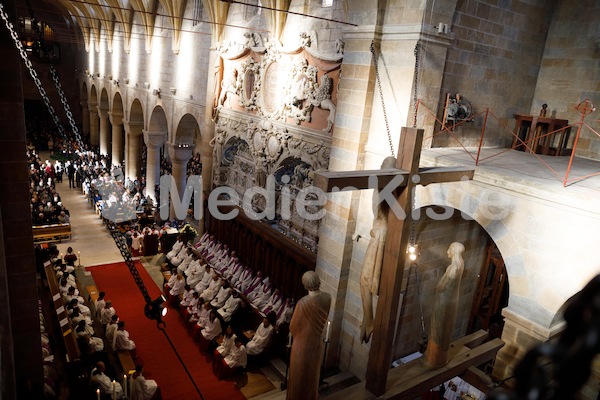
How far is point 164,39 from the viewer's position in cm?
1683

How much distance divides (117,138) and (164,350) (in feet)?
55.1

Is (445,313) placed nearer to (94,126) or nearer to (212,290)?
(212,290)

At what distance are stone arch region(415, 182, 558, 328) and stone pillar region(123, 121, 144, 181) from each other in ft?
56.4

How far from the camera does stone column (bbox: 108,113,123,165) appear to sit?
23297mm

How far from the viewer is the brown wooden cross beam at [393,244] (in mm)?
4586

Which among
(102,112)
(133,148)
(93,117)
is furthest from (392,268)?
(93,117)

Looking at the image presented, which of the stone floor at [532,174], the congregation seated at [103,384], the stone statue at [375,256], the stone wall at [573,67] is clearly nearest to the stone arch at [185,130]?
the congregation seated at [103,384]

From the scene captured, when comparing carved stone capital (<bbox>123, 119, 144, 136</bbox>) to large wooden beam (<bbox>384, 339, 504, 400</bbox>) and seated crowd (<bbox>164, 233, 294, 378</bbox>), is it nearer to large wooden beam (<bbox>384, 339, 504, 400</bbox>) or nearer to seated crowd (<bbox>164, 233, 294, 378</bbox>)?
seated crowd (<bbox>164, 233, 294, 378</bbox>)

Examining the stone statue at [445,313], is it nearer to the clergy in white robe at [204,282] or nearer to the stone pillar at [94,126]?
the clergy in white robe at [204,282]

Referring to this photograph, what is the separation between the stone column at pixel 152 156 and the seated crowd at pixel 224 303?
6239 millimetres

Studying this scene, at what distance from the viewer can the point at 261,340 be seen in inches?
361

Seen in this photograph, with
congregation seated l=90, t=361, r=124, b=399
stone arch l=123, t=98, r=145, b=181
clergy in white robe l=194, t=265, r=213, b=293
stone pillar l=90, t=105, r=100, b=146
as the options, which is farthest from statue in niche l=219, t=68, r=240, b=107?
stone pillar l=90, t=105, r=100, b=146

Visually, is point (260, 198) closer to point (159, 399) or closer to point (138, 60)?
point (159, 399)

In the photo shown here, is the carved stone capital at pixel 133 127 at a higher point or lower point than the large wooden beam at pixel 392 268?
lower
